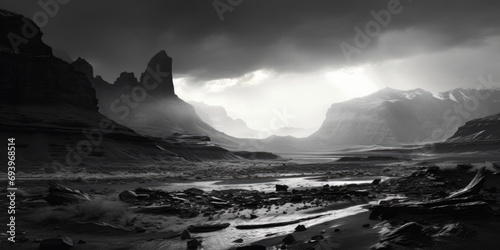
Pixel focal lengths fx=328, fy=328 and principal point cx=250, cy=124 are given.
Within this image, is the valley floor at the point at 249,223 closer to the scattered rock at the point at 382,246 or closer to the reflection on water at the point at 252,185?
the scattered rock at the point at 382,246

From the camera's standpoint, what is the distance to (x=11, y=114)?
90.6m

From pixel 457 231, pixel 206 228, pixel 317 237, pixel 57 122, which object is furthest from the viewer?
pixel 57 122

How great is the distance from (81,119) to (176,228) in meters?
103

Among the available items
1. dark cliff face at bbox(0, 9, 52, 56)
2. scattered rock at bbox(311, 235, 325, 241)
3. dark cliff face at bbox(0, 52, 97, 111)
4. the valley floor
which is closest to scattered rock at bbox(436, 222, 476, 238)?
the valley floor

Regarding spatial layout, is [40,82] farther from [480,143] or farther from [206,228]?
[480,143]

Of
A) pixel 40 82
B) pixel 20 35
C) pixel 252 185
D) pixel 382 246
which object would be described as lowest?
pixel 252 185

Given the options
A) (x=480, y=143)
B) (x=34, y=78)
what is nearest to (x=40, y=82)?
(x=34, y=78)

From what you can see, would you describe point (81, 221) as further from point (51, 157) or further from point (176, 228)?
point (51, 157)

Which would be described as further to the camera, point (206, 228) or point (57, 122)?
point (57, 122)

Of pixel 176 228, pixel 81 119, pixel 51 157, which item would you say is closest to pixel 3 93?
pixel 81 119

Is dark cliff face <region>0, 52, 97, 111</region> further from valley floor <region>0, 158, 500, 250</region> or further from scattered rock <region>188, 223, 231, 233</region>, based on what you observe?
scattered rock <region>188, 223, 231, 233</region>

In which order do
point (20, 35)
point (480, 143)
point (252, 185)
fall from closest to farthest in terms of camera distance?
point (252, 185) < point (20, 35) < point (480, 143)

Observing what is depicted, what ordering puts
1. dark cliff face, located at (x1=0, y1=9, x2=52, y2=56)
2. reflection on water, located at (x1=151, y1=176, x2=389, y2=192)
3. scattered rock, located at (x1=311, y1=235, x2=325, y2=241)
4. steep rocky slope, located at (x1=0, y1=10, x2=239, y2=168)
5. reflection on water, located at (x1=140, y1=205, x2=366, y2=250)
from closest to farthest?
scattered rock, located at (x1=311, y1=235, x2=325, y2=241), reflection on water, located at (x1=140, y1=205, x2=366, y2=250), reflection on water, located at (x1=151, y1=176, x2=389, y2=192), steep rocky slope, located at (x1=0, y1=10, x2=239, y2=168), dark cliff face, located at (x1=0, y1=9, x2=52, y2=56)

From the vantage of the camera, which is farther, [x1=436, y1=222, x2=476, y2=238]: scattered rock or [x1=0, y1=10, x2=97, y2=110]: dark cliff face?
[x1=0, y1=10, x2=97, y2=110]: dark cliff face
